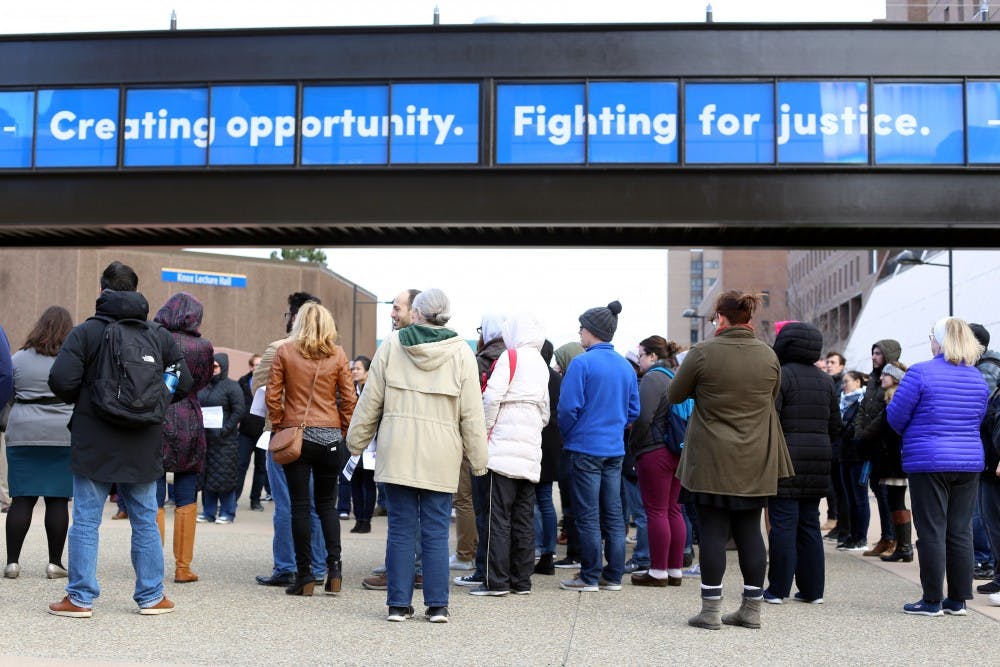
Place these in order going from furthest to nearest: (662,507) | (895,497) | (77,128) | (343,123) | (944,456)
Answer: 1. (77,128)
2. (343,123)
3. (895,497)
4. (662,507)
5. (944,456)

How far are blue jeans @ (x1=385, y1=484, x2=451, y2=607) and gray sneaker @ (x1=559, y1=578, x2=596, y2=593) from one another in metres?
1.70

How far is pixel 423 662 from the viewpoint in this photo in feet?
18.4

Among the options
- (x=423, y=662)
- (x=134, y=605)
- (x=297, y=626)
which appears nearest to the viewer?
(x=423, y=662)

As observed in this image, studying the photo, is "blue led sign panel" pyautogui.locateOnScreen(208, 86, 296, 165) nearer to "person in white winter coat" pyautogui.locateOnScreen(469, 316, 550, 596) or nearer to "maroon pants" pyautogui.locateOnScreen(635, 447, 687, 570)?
"person in white winter coat" pyautogui.locateOnScreen(469, 316, 550, 596)

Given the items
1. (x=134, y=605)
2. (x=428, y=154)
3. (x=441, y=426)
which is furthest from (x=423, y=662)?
(x=428, y=154)

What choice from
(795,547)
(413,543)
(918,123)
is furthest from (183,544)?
(918,123)

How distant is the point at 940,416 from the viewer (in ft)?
24.6

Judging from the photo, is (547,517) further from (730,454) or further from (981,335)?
(981,335)

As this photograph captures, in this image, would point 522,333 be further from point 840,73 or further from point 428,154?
point 840,73

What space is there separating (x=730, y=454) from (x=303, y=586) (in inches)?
117

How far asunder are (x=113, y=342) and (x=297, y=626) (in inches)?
78.4

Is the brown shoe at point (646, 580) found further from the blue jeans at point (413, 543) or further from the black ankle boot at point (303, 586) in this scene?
the black ankle boot at point (303, 586)

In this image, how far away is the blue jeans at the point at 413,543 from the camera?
6.75 meters

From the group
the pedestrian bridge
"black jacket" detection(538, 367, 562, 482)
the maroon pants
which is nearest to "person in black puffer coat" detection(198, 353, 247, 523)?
the pedestrian bridge
